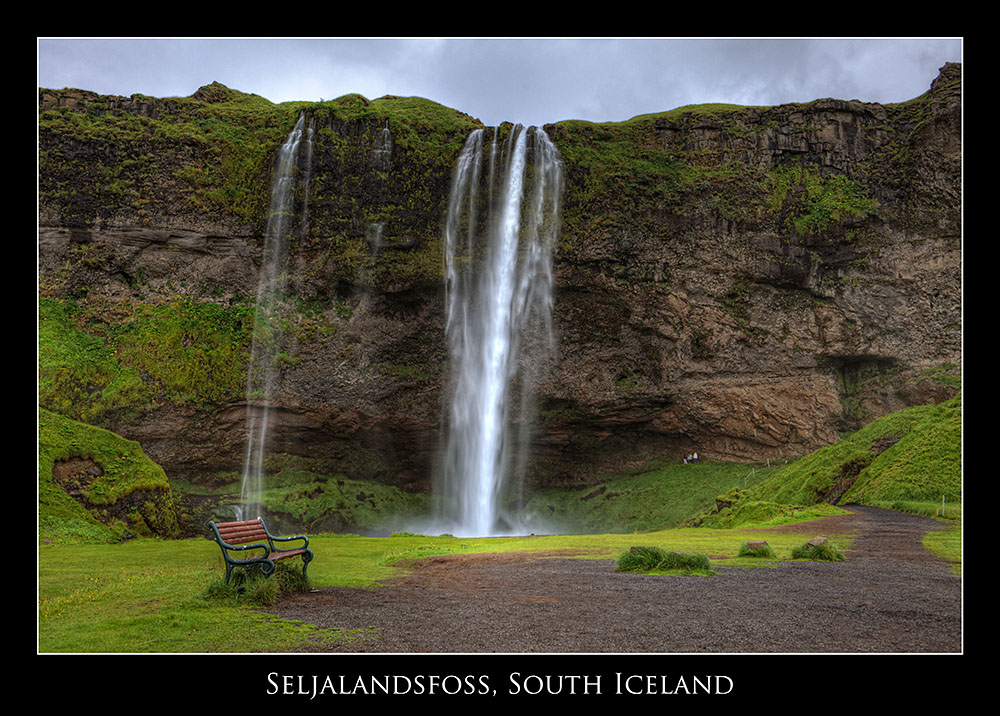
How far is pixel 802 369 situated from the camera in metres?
36.0

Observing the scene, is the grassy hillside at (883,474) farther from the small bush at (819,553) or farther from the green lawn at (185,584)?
the small bush at (819,553)

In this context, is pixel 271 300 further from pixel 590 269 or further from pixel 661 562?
pixel 661 562

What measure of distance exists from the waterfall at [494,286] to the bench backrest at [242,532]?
80.7 ft

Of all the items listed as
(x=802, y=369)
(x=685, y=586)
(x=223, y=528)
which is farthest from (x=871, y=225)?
(x=223, y=528)

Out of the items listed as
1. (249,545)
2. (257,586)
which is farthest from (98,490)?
(257,586)

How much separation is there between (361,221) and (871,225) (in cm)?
2843

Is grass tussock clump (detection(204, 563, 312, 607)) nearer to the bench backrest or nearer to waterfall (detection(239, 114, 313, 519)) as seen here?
Answer: the bench backrest

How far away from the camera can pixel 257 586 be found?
26.5 ft

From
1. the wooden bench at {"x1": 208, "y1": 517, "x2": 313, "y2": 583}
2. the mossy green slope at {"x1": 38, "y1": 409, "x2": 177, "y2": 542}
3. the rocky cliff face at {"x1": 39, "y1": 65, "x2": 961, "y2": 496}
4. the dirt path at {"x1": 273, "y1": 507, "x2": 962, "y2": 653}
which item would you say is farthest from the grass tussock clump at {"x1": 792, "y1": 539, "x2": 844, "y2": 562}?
the rocky cliff face at {"x1": 39, "y1": 65, "x2": 961, "y2": 496}

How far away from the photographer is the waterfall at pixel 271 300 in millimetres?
34656

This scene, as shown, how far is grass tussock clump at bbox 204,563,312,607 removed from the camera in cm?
801

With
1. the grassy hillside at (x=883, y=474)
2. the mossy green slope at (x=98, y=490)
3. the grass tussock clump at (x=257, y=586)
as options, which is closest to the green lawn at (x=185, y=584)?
the grass tussock clump at (x=257, y=586)

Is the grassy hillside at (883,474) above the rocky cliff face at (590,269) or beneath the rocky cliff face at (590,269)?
beneath

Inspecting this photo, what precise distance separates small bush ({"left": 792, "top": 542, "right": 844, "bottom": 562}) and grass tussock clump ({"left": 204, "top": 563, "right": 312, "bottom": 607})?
873 centimetres
